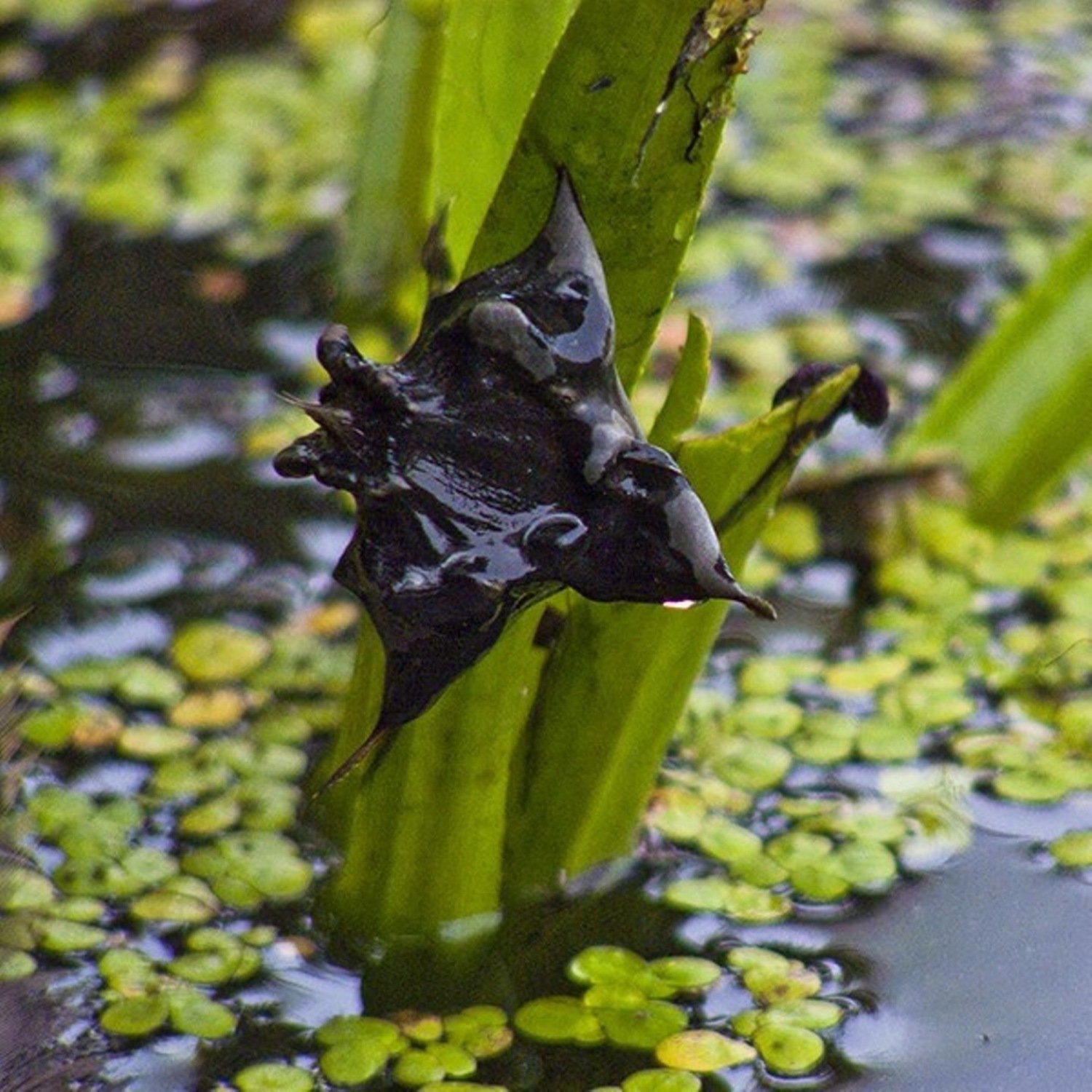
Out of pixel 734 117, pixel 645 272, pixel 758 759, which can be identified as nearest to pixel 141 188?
pixel 734 117

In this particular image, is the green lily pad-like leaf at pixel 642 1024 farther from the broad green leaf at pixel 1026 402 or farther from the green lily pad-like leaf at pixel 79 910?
the broad green leaf at pixel 1026 402

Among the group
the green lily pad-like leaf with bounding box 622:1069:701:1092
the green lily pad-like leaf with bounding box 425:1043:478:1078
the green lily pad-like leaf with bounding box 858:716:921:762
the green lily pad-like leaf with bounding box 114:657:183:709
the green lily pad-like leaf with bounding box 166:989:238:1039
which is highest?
the green lily pad-like leaf with bounding box 114:657:183:709

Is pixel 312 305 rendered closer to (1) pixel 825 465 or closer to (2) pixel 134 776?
(1) pixel 825 465

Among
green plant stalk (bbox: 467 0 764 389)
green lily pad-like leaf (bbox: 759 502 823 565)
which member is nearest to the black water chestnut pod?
green plant stalk (bbox: 467 0 764 389)

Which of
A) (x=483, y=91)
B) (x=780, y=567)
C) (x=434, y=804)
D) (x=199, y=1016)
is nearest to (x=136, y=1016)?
(x=199, y=1016)

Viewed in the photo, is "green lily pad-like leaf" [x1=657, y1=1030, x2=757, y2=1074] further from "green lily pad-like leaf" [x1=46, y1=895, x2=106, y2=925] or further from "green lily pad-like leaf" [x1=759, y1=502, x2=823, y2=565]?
"green lily pad-like leaf" [x1=759, y1=502, x2=823, y2=565]
